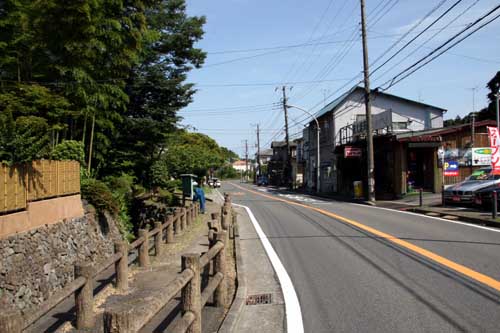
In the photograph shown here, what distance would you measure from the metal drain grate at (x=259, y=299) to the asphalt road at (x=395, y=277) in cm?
49

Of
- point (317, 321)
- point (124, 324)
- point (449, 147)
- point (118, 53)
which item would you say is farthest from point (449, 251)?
point (449, 147)

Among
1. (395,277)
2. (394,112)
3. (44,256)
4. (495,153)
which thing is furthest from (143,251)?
(394,112)

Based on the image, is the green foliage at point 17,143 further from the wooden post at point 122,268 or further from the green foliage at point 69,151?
the wooden post at point 122,268

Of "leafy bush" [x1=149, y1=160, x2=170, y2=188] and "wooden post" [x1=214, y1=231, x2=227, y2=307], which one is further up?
"leafy bush" [x1=149, y1=160, x2=170, y2=188]

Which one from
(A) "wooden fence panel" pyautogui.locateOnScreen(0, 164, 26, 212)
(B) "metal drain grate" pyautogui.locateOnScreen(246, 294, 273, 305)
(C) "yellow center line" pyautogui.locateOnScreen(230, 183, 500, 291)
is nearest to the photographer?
(B) "metal drain grate" pyautogui.locateOnScreen(246, 294, 273, 305)

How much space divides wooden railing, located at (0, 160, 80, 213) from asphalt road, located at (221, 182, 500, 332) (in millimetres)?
5632

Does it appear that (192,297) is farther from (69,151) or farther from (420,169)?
(420,169)

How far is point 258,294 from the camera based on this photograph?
7117 mm

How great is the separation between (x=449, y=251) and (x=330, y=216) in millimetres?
8668

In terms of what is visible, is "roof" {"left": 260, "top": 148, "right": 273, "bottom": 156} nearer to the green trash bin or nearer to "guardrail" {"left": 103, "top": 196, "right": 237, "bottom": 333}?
the green trash bin

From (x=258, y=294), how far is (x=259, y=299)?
301 millimetres

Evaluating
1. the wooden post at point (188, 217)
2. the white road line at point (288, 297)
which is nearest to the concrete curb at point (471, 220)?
the white road line at point (288, 297)

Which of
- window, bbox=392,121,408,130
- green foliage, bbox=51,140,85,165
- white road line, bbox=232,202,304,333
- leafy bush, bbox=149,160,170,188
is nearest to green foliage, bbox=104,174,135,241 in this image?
green foliage, bbox=51,140,85,165

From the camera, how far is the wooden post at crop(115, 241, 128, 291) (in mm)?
8898
